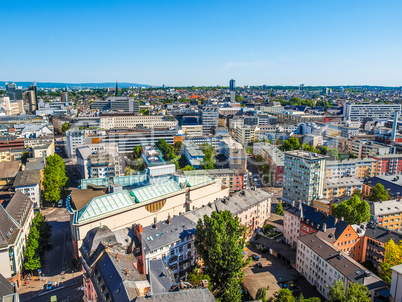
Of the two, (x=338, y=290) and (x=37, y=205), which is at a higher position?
(x=338, y=290)

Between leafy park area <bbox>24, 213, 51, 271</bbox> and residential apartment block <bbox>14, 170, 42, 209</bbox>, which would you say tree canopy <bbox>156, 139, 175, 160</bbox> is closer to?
residential apartment block <bbox>14, 170, 42, 209</bbox>

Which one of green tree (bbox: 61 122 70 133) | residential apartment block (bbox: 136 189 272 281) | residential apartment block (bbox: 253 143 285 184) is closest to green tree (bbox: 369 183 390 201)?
residential apartment block (bbox: 253 143 285 184)

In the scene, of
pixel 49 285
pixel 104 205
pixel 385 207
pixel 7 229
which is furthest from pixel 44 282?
pixel 385 207

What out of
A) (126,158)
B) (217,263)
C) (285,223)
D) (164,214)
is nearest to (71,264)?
(164,214)

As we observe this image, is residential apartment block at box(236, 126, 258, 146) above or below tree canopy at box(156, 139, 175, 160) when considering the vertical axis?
above

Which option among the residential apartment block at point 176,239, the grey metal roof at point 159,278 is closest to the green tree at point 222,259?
the residential apartment block at point 176,239

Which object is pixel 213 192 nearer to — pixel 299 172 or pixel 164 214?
pixel 164 214

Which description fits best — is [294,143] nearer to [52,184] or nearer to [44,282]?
[52,184]
